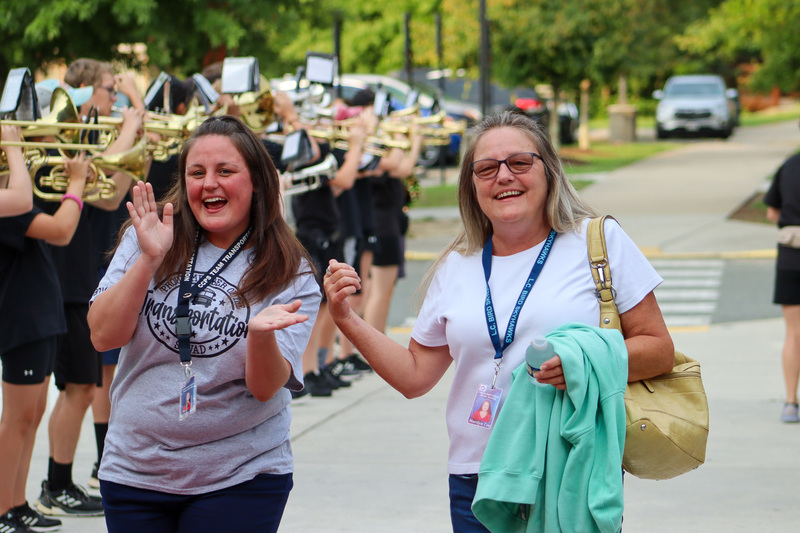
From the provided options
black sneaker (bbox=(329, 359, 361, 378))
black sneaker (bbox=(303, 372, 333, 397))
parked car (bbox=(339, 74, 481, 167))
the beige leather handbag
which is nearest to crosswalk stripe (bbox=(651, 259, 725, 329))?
black sneaker (bbox=(329, 359, 361, 378))

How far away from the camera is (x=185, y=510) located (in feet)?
9.78

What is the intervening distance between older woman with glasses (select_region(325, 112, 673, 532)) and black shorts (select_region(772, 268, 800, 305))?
4022 millimetres

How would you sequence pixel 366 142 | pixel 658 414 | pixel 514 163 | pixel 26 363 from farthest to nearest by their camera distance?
1. pixel 366 142
2. pixel 26 363
3. pixel 514 163
4. pixel 658 414

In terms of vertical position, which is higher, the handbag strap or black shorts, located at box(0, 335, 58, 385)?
the handbag strap

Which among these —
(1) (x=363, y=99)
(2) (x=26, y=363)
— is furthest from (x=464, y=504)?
(1) (x=363, y=99)

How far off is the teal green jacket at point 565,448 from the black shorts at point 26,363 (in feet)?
8.16

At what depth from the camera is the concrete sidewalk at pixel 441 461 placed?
516 centimetres

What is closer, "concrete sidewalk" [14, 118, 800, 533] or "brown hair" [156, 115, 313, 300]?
"brown hair" [156, 115, 313, 300]

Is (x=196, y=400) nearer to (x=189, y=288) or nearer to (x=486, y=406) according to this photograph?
(x=189, y=288)

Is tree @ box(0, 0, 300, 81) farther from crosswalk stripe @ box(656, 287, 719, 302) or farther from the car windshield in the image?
the car windshield

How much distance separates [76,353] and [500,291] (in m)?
2.83

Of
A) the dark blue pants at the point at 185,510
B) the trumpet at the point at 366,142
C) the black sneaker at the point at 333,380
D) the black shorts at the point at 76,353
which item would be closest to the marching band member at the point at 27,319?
the black shorts at the point at 76,353

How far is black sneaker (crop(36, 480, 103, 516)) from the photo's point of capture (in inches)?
206

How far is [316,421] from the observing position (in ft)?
22.9
